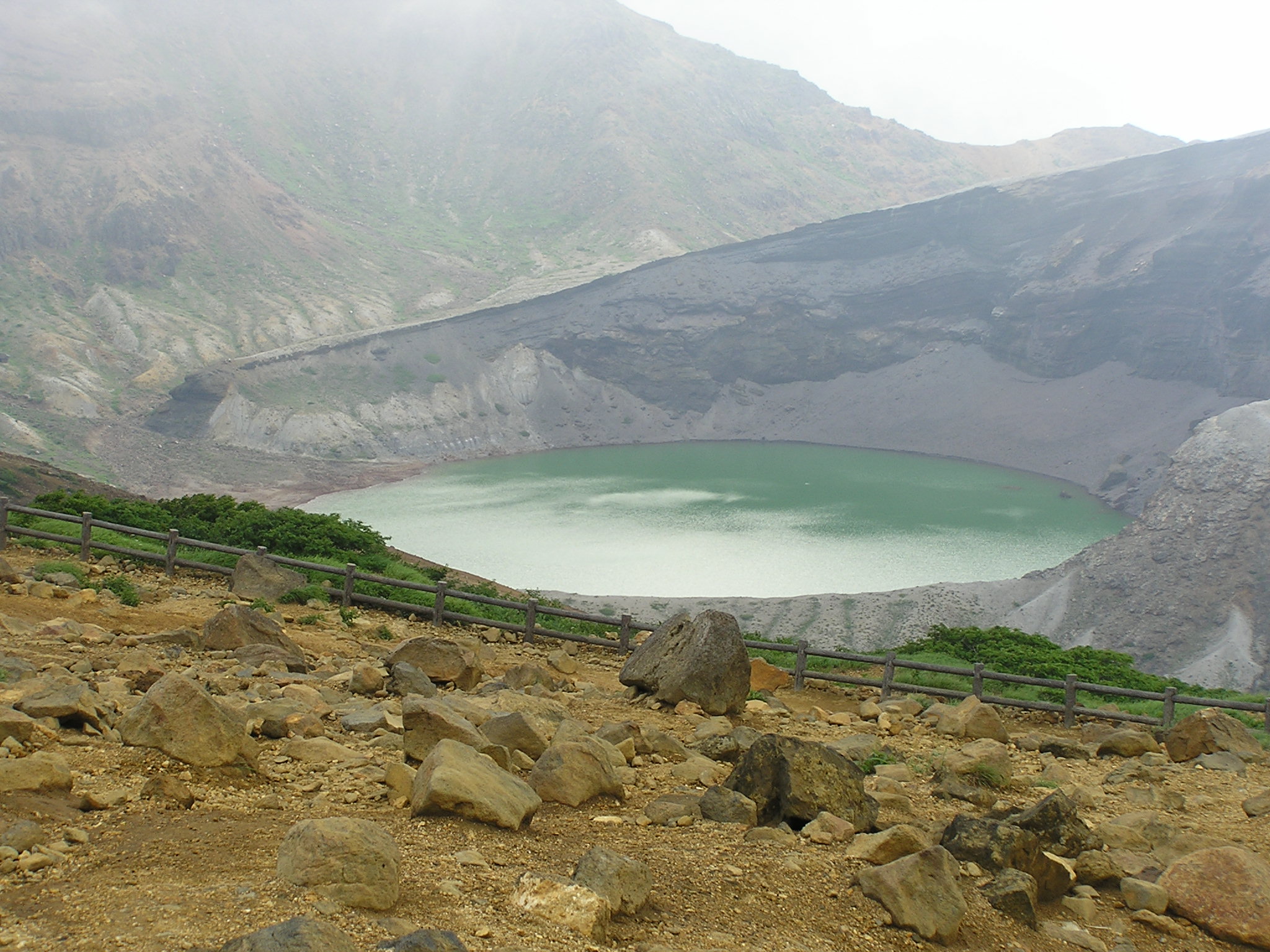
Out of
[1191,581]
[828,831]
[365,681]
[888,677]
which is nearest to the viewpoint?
[828,831]

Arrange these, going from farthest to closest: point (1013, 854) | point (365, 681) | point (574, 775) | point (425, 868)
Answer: point (365, 681) → point (574, 775) → point (1013, 854) → point (425, 868)

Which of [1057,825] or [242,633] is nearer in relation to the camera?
[1057,825]

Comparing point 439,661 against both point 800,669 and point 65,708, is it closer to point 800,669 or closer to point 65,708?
point 65,708

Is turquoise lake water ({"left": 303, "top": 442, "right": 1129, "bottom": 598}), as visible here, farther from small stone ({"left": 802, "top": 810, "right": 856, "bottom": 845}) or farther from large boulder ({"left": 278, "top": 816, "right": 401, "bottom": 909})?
large boulder ({"left": 278, "top": 816, "right": 401, "bottom": 909})

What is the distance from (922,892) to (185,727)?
16.9 feet

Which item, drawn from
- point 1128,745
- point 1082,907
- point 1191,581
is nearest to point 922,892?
point 1082,907

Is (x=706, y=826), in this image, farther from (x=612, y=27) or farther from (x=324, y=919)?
(x=612, y=27)

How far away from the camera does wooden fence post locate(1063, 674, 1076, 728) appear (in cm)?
1392

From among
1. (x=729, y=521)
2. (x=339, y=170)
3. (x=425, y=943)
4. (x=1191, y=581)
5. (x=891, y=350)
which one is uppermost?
(x=339, y=170)

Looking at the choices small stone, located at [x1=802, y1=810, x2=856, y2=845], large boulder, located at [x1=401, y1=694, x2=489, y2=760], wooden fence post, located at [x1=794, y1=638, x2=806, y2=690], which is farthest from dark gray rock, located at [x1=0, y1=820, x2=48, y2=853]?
wooden fence post, located at [x1=794, y1=638, x2=806, y2=690]

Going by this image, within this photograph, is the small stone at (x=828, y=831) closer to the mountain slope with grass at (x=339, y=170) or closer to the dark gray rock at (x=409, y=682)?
the dark gray rock at (x=409, y=682)

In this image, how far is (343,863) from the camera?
5.04 metres

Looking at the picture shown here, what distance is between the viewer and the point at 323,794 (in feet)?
22.2

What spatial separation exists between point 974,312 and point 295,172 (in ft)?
320
